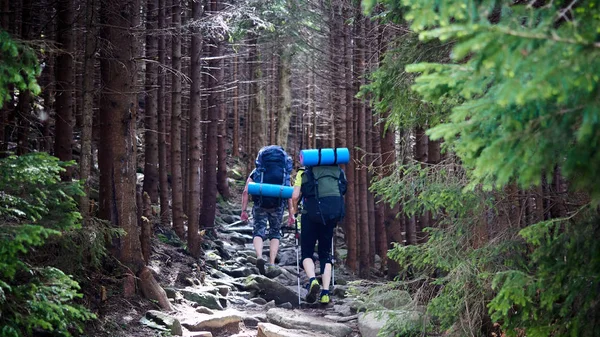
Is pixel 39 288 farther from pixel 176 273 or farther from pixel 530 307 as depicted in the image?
pixel 176 273

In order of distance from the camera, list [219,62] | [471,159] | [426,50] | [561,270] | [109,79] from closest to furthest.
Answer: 1. [471,159]
2. [561,270]
3. [426,50]
4. [109,79]
5. [219,62]

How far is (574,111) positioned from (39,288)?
387cm

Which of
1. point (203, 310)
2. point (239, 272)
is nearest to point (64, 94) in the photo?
point (203, 310)

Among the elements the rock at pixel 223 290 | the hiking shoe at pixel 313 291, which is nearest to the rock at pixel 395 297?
the hiking shoe at pixel 313 291

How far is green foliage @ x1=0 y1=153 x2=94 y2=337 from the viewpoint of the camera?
4074 millimetres

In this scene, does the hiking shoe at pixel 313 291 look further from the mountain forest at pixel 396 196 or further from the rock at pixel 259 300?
the rock at pixel 259 300

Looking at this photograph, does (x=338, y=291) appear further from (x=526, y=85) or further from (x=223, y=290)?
(x=526, y=85)

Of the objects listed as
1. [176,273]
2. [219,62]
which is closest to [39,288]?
[176,273]

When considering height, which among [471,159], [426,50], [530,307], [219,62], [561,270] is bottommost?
[530,307]

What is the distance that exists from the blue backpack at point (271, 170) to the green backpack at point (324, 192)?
2.04 metres

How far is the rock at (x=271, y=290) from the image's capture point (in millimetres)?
10953

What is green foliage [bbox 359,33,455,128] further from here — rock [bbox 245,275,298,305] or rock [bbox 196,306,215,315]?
rock [bbox 245,275,298,305]

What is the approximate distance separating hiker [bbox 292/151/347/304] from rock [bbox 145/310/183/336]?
3.22 metres

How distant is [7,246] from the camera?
399 cm
